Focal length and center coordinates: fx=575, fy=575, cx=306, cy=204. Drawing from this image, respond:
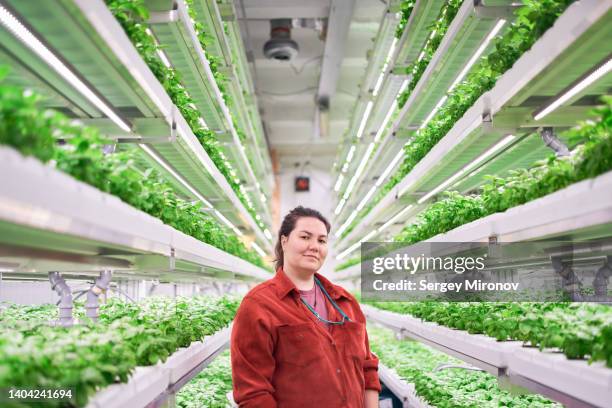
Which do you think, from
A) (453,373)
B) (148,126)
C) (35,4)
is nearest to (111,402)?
(35,4)

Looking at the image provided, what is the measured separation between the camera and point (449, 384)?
4285 mm

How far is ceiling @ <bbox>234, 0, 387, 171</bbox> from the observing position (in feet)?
26.2

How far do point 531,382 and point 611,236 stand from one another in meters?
0.83

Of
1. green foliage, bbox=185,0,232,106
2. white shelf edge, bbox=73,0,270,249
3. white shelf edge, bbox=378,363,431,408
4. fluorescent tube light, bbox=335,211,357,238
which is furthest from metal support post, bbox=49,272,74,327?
fluorescent tube light, bbox=335,211,357,238

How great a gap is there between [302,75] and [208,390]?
7905 mm

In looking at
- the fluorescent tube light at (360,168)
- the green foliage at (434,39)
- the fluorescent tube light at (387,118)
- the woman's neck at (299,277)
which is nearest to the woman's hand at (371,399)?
the woman's neck at (299,277)

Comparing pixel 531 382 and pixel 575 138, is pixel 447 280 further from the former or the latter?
pixel 575 138

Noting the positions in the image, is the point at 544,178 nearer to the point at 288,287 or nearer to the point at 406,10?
the point at 288,287

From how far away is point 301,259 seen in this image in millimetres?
2994

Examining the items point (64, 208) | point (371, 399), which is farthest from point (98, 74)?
point (371, 399)

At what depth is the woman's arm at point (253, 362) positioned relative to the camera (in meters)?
2.65

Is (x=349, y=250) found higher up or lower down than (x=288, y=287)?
higher up

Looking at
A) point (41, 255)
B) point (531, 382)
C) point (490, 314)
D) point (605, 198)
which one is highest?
point (605, 198)

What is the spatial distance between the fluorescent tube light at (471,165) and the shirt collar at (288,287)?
1.29 meters
